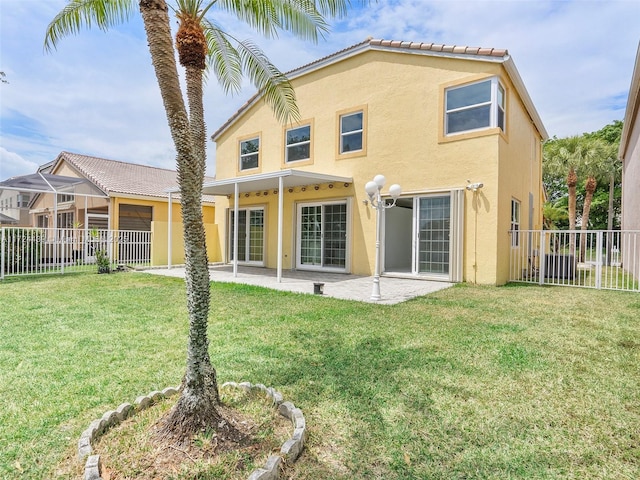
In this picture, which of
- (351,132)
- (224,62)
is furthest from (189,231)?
(351,132)

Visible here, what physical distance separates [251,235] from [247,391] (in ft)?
43.4

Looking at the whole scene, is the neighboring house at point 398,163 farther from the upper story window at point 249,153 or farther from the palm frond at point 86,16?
the palm frond at point 86,16

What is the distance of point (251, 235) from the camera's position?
16172 millimetres

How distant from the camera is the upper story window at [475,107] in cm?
994

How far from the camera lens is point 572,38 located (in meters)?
11.1

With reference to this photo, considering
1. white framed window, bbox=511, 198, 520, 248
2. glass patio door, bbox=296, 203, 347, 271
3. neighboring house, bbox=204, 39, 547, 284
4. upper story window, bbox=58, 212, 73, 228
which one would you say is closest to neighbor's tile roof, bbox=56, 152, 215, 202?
upper story window, bbox=58, 212, 73, 228

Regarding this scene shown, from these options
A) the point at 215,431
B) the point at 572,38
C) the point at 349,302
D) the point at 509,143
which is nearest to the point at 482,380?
the point at 215,431

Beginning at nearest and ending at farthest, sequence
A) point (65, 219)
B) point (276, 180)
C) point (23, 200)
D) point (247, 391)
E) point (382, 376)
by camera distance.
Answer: point (247, 391) < point (382, 376) < point (276, 180) < point (23, 200) < point (65, 219)

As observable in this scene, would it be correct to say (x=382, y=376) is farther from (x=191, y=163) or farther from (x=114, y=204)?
(x=114, y=204)

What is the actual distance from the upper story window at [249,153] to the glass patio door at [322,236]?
3.85 m

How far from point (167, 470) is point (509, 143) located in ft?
40.7

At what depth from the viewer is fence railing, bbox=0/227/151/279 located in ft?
39.1

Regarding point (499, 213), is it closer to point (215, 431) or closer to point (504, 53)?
point (504, 53)

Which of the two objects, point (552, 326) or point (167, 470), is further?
point (552, 326)
